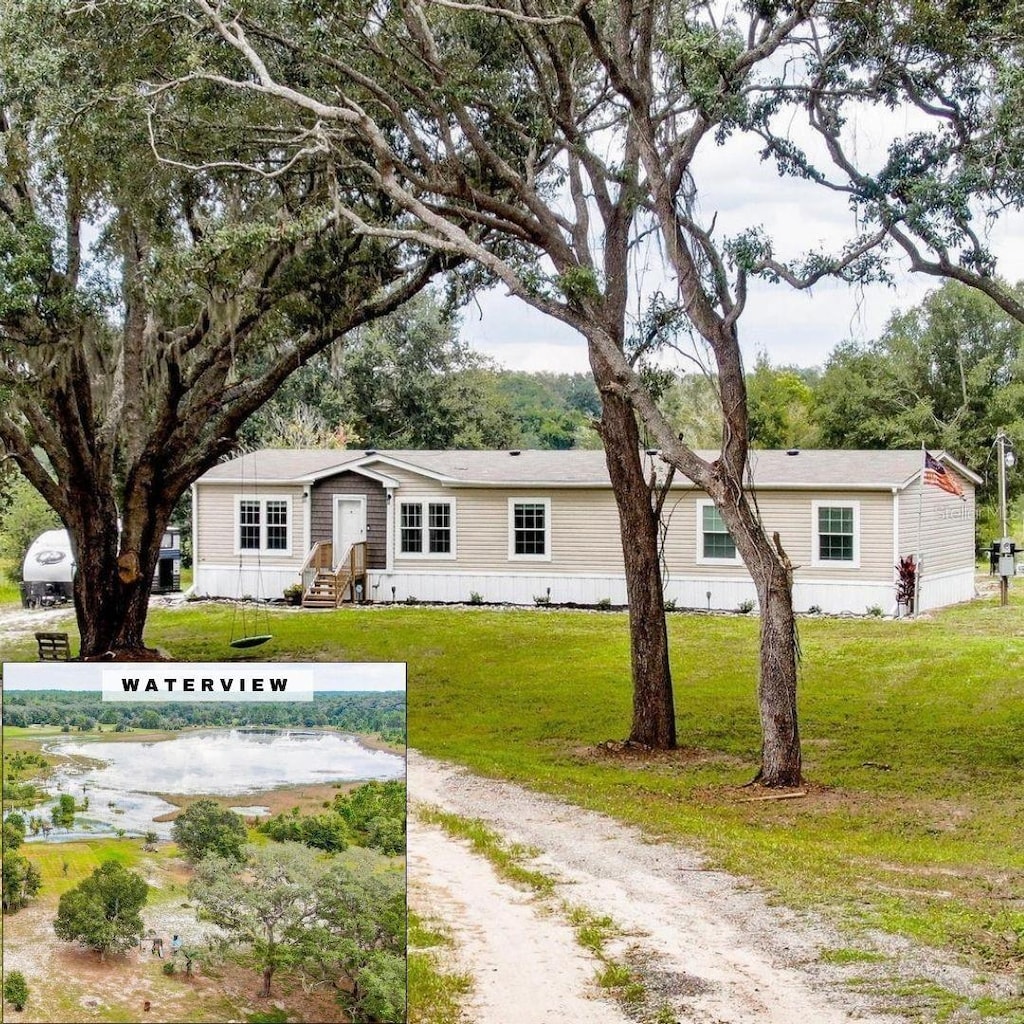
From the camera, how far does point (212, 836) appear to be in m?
3.29

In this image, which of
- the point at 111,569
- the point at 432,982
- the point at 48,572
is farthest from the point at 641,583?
the point at 48,572

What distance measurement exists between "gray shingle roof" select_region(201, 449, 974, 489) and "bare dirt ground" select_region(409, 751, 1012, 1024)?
16.0m

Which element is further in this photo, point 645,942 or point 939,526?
point 939,526

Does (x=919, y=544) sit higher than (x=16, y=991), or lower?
higher

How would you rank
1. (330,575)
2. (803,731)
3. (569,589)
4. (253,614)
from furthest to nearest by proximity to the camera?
(330,575) < (569,589) < (253,614) < (803,731)

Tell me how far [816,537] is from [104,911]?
2194 cm

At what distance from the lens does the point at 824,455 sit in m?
26.2

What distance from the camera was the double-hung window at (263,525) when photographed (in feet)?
90.8

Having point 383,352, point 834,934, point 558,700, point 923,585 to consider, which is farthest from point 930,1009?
point 383,352

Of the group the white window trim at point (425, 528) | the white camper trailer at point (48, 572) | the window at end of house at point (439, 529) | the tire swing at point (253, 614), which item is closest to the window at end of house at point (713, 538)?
the white window trim at point (425, 528)

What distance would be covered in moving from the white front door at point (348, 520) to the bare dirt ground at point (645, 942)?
18.3 meters

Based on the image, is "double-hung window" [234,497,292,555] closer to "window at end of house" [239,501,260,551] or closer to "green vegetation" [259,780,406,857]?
"window at end of house" [239,501,260,551]

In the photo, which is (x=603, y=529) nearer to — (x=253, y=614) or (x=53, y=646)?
(x=253, y=614)

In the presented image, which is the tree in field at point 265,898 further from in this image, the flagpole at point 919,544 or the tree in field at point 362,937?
the flagpole at point 919,544
